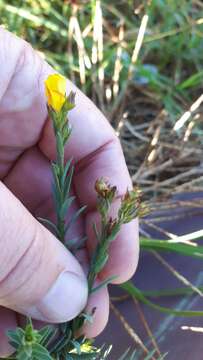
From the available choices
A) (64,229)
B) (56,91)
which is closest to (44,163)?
(64,229)

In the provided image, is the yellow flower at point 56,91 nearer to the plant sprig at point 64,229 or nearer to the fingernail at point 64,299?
the plant sprig at point 64,229

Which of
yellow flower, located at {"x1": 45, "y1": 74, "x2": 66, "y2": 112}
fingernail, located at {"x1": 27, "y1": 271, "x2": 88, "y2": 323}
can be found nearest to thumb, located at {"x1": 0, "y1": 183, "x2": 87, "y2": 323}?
fingernail, located at {"x1": 27, "y1": 271, "x2": 88, "y2": 323}

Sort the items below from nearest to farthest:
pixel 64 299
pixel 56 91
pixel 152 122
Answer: pixel 56 91 < pixel 64 299 < pixel 152 122

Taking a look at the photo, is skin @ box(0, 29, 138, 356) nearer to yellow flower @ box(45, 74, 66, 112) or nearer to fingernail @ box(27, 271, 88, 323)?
fingernail @ box(27, 271, 88, 323)

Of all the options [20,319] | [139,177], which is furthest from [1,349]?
[139,177]

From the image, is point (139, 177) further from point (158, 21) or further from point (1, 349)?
point (158, 21)

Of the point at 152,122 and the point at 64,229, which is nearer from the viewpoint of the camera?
the point at 64,229

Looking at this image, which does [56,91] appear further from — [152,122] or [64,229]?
[152,122]
